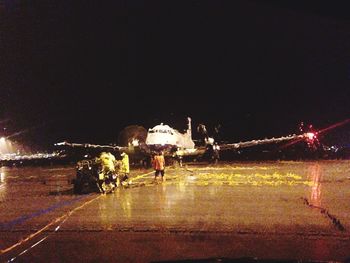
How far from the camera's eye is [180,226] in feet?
35.0

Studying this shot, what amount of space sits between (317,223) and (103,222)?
216 inches

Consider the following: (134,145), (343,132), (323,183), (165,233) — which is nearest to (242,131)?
(343,132)

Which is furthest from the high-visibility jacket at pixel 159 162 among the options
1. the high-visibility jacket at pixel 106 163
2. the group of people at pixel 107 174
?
the high-visibility jacket at pixel 106 163

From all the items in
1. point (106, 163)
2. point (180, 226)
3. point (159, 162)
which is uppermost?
point (106, 163)

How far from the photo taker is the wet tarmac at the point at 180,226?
8.03 metres

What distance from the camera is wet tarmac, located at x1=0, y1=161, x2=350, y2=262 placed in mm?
8031

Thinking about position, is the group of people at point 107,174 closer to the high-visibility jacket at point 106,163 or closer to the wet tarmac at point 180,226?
the high-visibility jacket at point 106,163

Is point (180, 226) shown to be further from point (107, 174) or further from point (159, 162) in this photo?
point (159, 162)

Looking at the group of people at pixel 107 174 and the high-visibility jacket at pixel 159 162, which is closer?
the group of people at pixel 107 174

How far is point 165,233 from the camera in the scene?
9914mm

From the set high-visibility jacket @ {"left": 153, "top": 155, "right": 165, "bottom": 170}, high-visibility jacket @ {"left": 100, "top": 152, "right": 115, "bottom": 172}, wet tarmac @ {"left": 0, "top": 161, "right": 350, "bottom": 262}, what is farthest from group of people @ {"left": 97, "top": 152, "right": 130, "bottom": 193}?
high-visibility jacket @ {"left": 153, "top": 155, "right": 165, "bottom": 170}

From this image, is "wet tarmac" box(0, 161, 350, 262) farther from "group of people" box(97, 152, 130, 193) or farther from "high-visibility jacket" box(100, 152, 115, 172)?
"high-visibility jacket" box(100, 152, 115, 172)

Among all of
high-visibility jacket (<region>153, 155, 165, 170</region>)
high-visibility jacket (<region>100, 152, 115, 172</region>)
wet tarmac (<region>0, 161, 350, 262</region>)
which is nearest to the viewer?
wet tarmac (<region>0, 161, 350, 262</region>)

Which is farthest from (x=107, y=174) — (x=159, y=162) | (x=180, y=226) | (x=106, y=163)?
(x=180, y=226)
